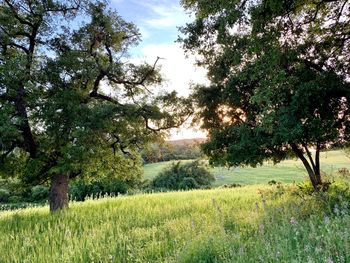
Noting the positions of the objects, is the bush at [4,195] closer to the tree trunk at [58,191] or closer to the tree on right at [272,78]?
the tree trunk at [58,191]

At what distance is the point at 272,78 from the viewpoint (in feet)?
31.6

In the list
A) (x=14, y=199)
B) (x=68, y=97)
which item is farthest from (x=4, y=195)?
(x=68, y=97)

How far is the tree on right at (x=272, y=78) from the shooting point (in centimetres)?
1002

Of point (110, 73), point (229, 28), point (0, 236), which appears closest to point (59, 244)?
point (0, 236)

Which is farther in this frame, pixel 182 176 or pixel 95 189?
pixel 182 176

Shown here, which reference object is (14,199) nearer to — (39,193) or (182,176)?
(39,193)

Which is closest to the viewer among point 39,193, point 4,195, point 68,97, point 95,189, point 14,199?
point 68,97

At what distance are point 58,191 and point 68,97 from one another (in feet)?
15.1

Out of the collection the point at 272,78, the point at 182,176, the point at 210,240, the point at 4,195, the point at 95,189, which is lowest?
the point at 4,195

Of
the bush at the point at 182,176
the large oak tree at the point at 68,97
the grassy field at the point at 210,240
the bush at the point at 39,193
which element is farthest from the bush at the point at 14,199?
the grassy field at the point at 210,240

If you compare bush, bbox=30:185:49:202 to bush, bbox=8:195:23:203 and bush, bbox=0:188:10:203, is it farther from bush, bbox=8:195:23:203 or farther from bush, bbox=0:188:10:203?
bush, bbox=0:188:10:203

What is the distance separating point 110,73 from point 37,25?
372cm

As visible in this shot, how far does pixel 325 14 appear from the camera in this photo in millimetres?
13078

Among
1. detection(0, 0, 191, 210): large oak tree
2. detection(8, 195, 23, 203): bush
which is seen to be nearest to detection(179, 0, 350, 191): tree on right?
detection(0, 0, 191, 210): large oak tree
